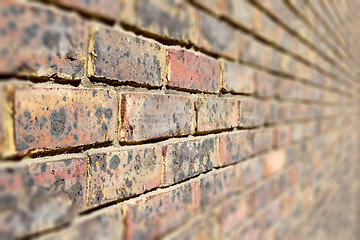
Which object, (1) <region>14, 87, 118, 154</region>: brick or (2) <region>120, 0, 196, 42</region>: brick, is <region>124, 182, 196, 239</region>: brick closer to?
(1) <region>14, 87, 118, 154</region>: brick

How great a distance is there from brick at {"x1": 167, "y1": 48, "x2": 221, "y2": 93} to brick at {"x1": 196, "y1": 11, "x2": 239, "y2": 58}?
0.04 meters

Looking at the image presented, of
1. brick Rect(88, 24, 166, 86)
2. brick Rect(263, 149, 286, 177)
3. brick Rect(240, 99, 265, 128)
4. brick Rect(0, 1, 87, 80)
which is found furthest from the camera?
brick Rect(263, 149, 286, 177)

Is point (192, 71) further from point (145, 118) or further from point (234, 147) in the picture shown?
point (234, 147)

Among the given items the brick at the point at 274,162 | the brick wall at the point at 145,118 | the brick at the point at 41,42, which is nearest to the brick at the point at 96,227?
the brick wall at the point at 145,118

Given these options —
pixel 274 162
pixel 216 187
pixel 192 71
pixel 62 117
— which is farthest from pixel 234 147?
pixel 62 117

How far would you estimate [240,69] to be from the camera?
2.92ft

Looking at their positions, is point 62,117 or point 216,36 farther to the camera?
point 216,36

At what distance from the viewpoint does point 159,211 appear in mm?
614

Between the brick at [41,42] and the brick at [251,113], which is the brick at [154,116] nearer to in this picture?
the brick at [41,42]

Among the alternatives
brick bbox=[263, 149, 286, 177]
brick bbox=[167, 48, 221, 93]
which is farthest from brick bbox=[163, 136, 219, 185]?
brick bbox=[263, 149, 286, 177]

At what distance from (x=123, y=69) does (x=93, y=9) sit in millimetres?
114

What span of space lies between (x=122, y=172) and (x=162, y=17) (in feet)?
1.10

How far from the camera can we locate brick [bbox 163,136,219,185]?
0.63 metres

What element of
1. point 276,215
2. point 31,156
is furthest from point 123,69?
point 276,215
